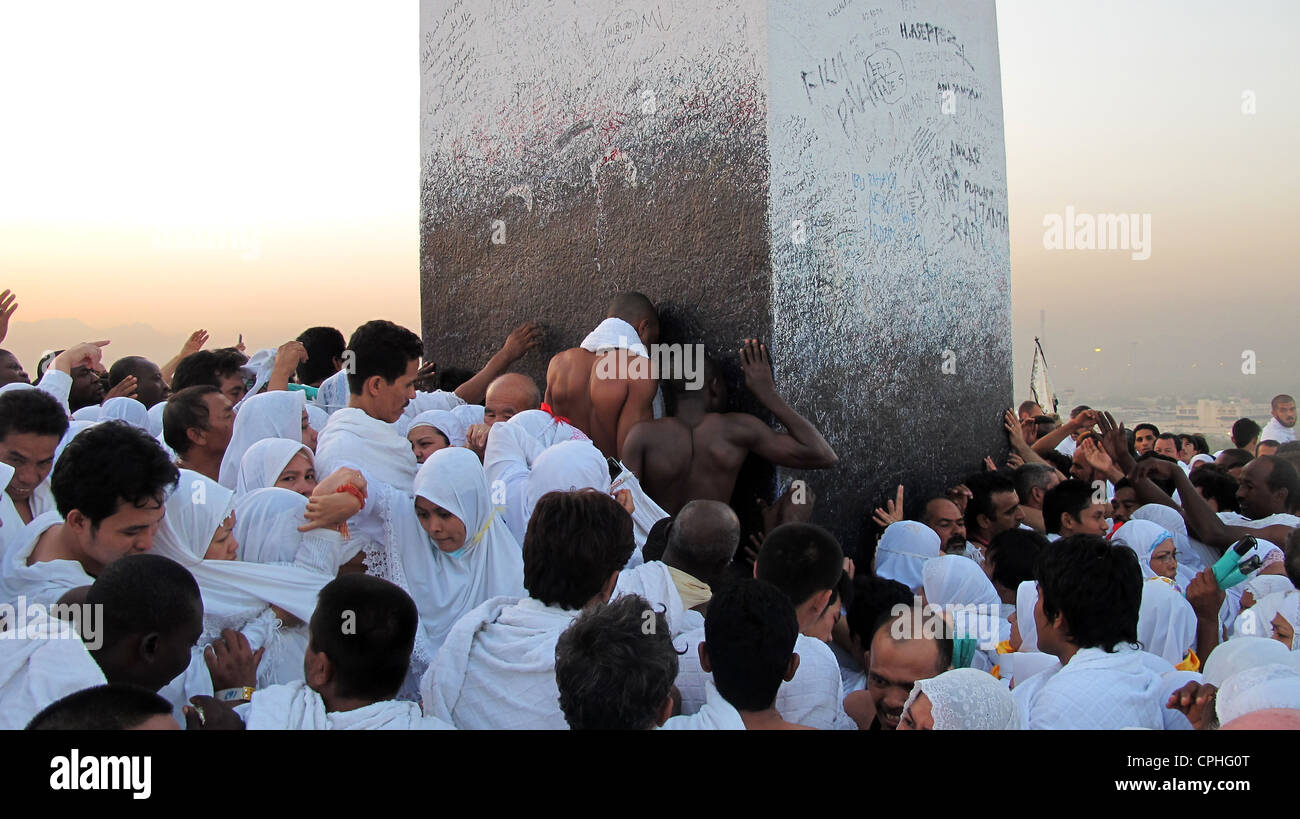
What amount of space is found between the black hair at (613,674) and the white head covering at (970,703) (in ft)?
1.93

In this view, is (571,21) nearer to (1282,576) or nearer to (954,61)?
(954,61)

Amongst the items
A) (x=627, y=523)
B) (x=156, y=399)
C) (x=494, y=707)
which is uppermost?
(x=156, y=399)

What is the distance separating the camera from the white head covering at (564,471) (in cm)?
422

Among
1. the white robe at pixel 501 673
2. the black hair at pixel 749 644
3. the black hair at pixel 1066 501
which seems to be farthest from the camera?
the black hair at pixel 1066 501

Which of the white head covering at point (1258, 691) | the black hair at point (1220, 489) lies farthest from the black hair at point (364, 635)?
the black hair at point (1220, 489)

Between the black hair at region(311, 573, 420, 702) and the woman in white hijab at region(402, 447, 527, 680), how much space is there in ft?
3.27

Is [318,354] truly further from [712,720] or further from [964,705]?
[964,705]

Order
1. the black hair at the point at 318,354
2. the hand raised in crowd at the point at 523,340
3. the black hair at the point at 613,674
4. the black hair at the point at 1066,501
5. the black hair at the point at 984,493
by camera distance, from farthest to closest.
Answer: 1. the hand raised in crowd at the point at 523,340
2. the black hair at the point at 318,354
3. the black hair at the point at 984,493
4. the black hair at the point at 1066,501
5. the black hair at the point at 613,674

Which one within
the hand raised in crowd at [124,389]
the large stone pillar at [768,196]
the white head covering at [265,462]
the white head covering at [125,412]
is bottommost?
the white head covering at [265,462]

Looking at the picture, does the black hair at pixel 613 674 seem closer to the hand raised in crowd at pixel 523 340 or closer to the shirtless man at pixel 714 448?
the shirtless man at pixel 714 448

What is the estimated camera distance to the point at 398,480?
4.00 meters
